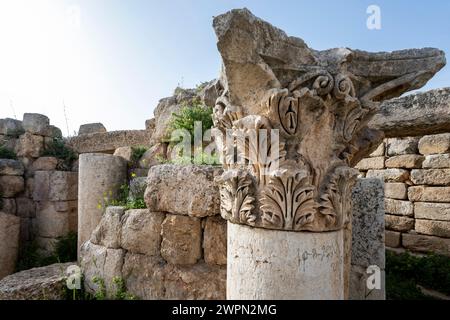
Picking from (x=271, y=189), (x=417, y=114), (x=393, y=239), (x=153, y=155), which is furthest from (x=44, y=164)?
(x=393, y=239)

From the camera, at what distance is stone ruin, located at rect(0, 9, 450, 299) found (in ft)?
5.16

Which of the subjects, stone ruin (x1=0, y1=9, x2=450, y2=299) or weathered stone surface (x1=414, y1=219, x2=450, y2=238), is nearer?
stone ruin (x1=0, y1=9, x2=450, y2=299)

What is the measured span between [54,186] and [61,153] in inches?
34.4

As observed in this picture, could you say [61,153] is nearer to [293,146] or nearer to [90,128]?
[90,128]

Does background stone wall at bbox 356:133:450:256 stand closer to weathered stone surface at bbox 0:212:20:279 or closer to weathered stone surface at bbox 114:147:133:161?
weathered stone surface at bbox 114:147:133:161

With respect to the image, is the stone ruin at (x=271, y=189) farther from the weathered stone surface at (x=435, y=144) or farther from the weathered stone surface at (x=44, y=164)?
the weathered stone surface at (x=44, y=164)

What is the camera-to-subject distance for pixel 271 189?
1614 mm

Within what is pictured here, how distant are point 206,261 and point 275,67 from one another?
80.0 inches

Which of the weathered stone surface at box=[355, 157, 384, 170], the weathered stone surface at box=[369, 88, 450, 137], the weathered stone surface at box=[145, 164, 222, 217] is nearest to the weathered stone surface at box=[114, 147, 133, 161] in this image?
the weathered stone surface at box=[145, 164, 222, 217]

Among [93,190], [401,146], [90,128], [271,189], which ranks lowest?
[93,190]

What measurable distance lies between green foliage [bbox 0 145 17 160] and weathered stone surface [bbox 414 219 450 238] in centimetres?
869

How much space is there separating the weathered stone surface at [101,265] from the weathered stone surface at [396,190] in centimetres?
545

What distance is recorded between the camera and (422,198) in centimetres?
512
